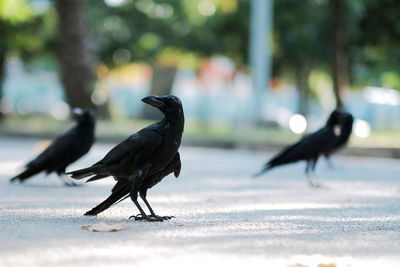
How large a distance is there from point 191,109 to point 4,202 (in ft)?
114

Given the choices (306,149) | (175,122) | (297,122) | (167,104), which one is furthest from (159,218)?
(297,122)

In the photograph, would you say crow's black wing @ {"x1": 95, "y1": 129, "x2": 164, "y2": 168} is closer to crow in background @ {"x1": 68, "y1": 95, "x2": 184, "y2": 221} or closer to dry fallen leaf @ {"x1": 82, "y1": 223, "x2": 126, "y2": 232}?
crow in background @ {"x1": 68, "y1": 95, "x2": 184, "y2": 221}

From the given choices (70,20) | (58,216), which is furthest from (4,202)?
(70,20)

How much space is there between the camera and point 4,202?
798 centimetres

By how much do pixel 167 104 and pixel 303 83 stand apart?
29295mm

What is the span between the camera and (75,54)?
23.6 m

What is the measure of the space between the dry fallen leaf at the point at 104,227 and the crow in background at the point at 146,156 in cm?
29

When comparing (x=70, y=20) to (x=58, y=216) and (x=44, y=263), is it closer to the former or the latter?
(x=58, y=216)

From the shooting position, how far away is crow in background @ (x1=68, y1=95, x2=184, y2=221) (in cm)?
623

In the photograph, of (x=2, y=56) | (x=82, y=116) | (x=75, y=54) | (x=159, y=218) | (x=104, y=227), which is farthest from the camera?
(x=2, y=56)

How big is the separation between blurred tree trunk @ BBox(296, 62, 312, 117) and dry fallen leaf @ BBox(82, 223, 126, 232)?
27852 mm

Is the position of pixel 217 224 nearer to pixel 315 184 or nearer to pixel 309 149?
pixel 309 149

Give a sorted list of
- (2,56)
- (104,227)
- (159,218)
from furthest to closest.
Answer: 1. (2,56)
2. (159,218)
3. (104,227)

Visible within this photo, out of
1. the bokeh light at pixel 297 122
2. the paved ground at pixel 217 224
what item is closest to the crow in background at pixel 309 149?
the paved ground at pixel 217 224
